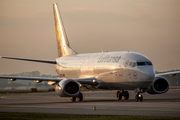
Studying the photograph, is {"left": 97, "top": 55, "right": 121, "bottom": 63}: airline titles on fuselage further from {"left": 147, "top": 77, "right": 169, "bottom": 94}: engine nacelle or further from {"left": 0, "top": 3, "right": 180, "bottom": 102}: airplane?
{"left": 147, "top": 77, "right": 169, "bottom": 94}: engine nacelle

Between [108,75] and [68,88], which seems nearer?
[108,75]

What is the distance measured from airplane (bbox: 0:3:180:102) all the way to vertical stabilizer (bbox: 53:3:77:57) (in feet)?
6.61

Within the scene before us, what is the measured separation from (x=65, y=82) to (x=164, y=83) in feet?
28.9

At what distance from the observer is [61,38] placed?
43.6 metres

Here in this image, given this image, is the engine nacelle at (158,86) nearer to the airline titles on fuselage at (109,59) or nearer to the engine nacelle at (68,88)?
the airline titles on fuselage at (109,59)

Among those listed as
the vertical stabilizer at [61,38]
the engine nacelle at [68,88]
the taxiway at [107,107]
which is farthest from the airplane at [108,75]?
the vertical stabilizer at [61,38]

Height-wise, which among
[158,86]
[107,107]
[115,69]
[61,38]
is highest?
[61,38]

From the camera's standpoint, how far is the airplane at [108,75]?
2922cm

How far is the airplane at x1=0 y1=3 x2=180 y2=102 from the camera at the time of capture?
2922 cm

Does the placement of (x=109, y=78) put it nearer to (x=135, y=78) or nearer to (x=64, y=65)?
(x=135, y=78)

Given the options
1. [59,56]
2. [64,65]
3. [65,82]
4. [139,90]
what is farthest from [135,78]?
[59,56]

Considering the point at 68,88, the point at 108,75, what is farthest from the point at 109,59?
the point at 68,88

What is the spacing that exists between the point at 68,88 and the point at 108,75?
3.56 metres

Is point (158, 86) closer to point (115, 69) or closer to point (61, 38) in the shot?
point (115, 69)
